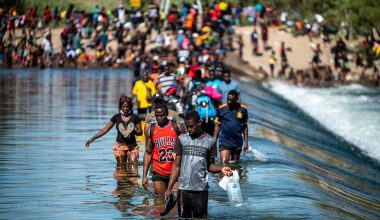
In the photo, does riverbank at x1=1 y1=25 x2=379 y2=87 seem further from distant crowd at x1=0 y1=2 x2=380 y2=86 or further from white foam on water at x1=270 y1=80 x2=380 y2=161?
white foam on water at x1=270 y1=80 x2=380 y2=161

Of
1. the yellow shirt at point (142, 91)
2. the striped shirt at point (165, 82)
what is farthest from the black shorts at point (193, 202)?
the yellow shirt at point (142, 91)

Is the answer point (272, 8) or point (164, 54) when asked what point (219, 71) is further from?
point (272, 8)

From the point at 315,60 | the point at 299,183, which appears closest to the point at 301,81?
the point at 315,60

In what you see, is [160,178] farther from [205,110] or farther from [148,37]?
[148,37]

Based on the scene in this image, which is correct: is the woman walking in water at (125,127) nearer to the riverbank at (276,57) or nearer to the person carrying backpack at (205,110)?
the person carrying backpack at (205,110)

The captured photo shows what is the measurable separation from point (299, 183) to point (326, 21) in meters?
58.9

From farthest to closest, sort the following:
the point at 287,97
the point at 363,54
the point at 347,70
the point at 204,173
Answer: the point at 363,54
the point at 347,70
the point at 287,97
the point at 204,173

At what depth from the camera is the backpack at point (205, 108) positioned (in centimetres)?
1994

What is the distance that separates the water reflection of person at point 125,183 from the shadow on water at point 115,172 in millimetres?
14

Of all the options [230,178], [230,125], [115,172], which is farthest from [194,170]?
[230,125]

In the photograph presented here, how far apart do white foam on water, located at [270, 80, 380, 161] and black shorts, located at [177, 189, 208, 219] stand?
19.2 m

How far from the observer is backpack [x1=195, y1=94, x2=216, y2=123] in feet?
65.4

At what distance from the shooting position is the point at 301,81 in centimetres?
6222

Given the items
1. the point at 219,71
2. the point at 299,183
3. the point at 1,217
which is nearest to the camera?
the point at 1,217
